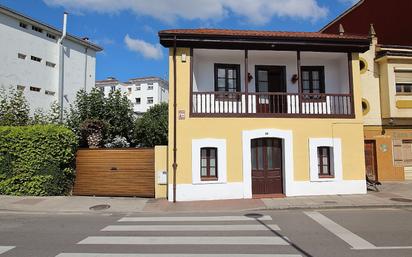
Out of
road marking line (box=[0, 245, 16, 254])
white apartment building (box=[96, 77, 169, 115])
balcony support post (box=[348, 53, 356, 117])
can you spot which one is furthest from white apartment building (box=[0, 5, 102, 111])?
white apartment building (box=[96, 77, 169, 115])

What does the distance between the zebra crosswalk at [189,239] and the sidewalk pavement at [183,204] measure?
1946mm

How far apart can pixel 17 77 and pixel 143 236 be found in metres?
22.3

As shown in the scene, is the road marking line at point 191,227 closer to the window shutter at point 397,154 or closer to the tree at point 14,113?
the tree at point 14,113

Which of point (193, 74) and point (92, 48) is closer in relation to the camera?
point (193, 74)

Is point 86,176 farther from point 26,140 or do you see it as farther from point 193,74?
point 193,74

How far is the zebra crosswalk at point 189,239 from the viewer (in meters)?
6.70

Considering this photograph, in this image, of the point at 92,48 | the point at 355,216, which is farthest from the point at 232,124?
the point at 92,48

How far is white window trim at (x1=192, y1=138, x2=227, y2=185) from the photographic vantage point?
13984 millimetres

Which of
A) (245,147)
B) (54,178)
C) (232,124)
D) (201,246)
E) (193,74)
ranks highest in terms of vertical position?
(193,74)

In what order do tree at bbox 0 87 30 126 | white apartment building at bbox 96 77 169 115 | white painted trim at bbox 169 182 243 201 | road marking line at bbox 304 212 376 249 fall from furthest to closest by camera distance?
white apartment building at bbox 96 77 169 115, tree at bbox 0 87 30 126, white painted trim at bbox 169 182 243 201, road marking line at bbox 304 212 376 249

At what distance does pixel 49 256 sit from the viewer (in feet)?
21.2

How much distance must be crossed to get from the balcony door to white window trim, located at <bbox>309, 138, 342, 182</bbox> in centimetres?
216

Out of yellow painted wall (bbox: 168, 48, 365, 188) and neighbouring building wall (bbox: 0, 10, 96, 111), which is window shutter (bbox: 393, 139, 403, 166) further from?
neighbouring building wall (bbox: 0, 10, 96, 111)

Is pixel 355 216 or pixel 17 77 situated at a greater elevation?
pixel 17 77
